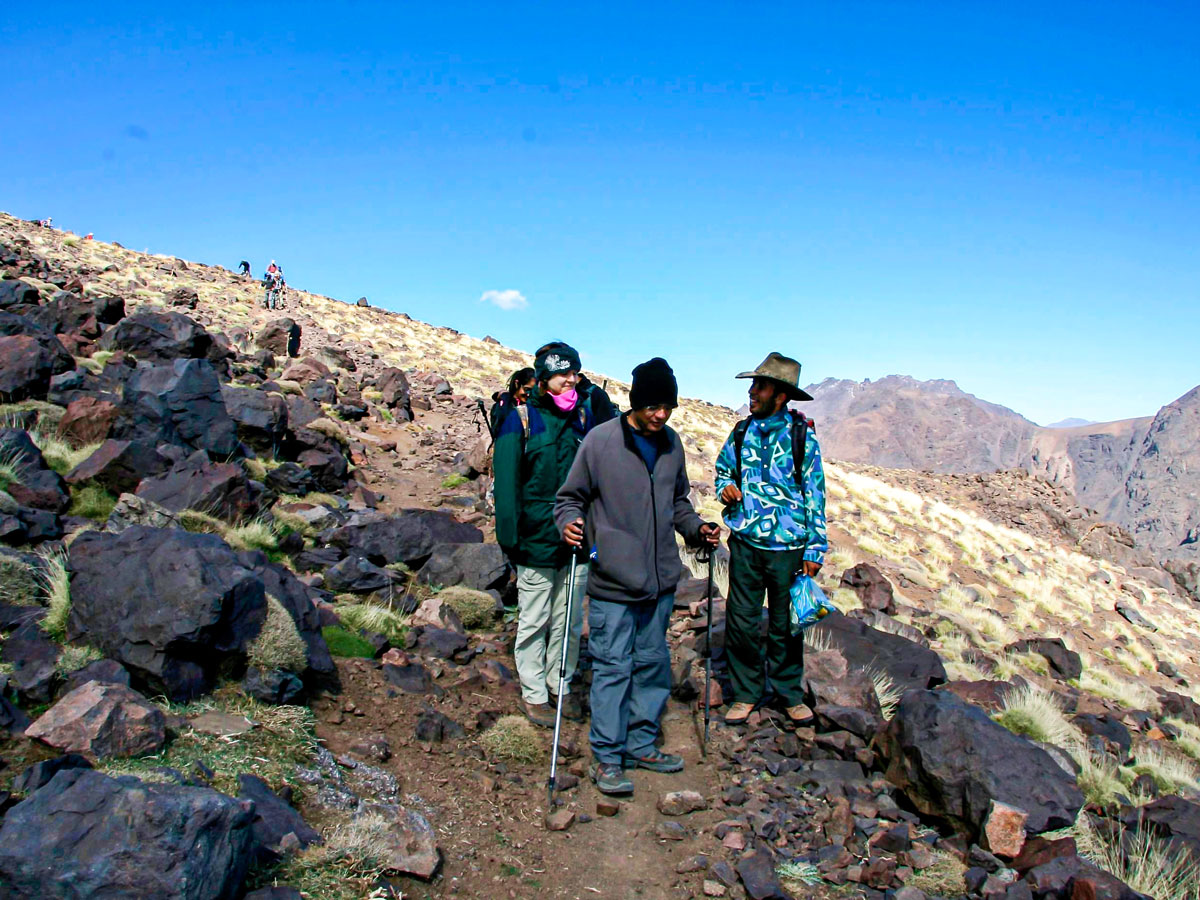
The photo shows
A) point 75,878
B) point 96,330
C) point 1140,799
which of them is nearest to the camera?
point 75,878

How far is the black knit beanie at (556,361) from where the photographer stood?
5180 mm

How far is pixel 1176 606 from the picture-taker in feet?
81.5

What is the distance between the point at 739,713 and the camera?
570 cm

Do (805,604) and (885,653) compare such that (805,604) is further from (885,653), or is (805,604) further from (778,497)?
(885,653)

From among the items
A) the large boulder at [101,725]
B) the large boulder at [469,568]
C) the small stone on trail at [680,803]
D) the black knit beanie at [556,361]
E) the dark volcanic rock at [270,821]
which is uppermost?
the black knit beanie at [556,361]

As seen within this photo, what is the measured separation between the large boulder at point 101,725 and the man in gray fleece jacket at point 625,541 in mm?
2389

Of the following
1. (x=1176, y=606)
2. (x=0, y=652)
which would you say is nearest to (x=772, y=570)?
(x=0, y=652)

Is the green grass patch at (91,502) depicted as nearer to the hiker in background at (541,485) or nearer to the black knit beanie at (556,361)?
the hiker in background at (541,485)

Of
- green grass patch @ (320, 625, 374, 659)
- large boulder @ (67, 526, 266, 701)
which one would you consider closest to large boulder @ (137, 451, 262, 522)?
green grass patch @ (320, 625, 374, 659)

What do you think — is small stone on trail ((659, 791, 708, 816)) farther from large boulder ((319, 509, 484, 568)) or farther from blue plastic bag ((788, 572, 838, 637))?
large boulder ((319, 509, 484, 568))

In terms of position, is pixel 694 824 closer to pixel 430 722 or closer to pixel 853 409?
pixel 430 722

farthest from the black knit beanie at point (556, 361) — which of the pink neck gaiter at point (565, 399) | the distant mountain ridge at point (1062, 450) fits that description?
the distant mountain ridge at point (1062, 450)

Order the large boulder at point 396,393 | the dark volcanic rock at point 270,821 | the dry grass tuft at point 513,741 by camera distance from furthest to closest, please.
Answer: the large boulder at point 396,393 → the dry grass tuft at point 513,741 → the dark volcanic rock at point 270,821

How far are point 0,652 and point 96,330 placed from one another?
12.9m
